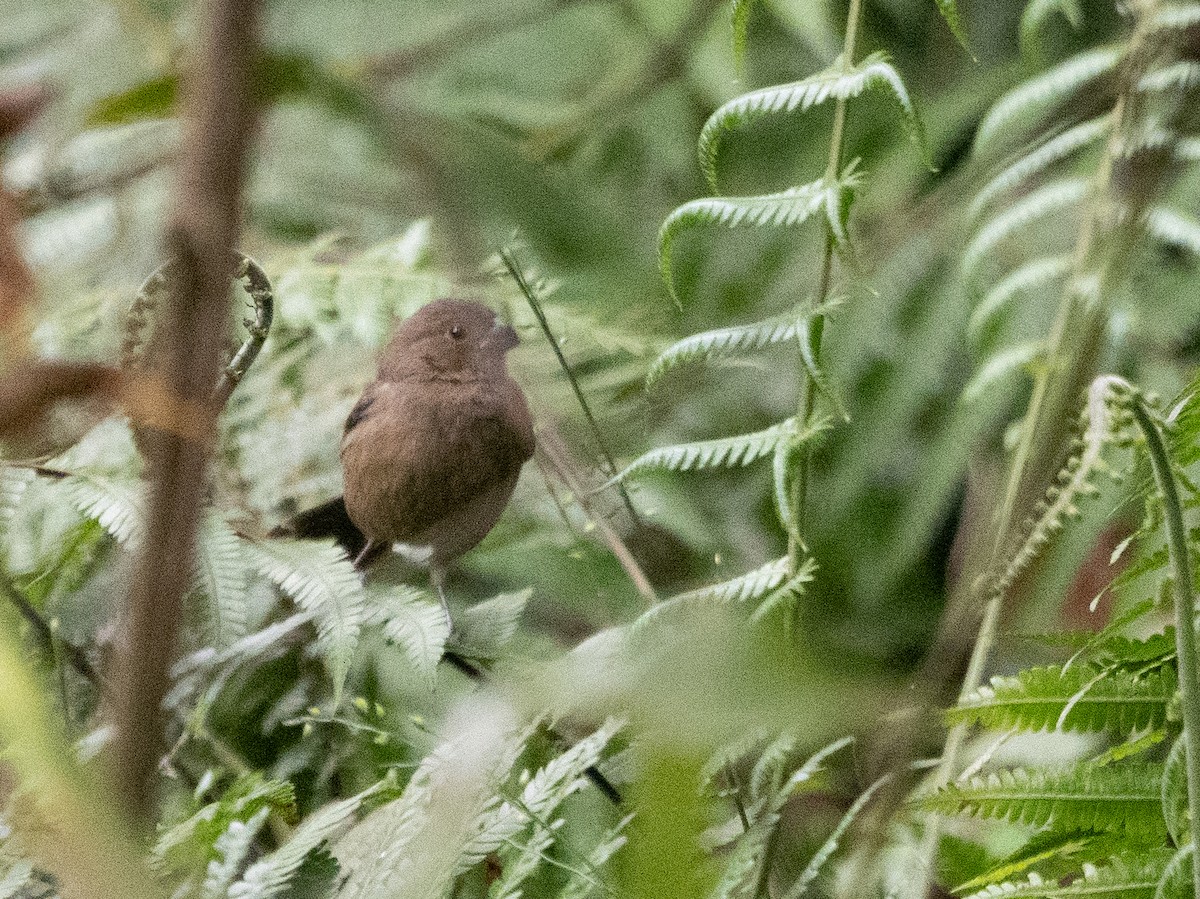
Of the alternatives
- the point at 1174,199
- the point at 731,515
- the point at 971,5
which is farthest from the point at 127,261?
the point at 971,5

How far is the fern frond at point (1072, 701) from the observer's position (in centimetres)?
66

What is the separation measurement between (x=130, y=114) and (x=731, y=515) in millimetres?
988

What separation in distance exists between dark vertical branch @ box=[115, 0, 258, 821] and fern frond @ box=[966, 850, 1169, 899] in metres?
0.52

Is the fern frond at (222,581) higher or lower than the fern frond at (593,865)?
higher

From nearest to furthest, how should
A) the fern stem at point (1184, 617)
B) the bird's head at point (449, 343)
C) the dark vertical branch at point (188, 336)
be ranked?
1. the dark vertical branch at point (188, 336)
2. the fern stem at point (1184, 617)
3. the bird's head at point (449, 343)

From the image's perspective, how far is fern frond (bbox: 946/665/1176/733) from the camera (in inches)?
25.8

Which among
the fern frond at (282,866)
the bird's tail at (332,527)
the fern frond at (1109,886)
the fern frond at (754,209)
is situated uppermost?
the fern frond at (754,209)

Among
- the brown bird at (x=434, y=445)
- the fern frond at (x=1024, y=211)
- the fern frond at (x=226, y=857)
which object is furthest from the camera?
the fern frond at (x=1024, y=211)

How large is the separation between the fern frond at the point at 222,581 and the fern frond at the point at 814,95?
1.36ft

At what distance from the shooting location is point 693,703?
24cm

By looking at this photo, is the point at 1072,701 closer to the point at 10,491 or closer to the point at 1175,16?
the point at 1175,16

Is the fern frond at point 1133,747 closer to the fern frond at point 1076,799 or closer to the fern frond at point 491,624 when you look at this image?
the fern frond at point 1076,799

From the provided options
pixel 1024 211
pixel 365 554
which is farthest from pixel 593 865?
pixel 1024 211

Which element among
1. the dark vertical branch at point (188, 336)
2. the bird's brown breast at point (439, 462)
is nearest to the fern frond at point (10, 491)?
the bird's brown breast at point (439, 462)
